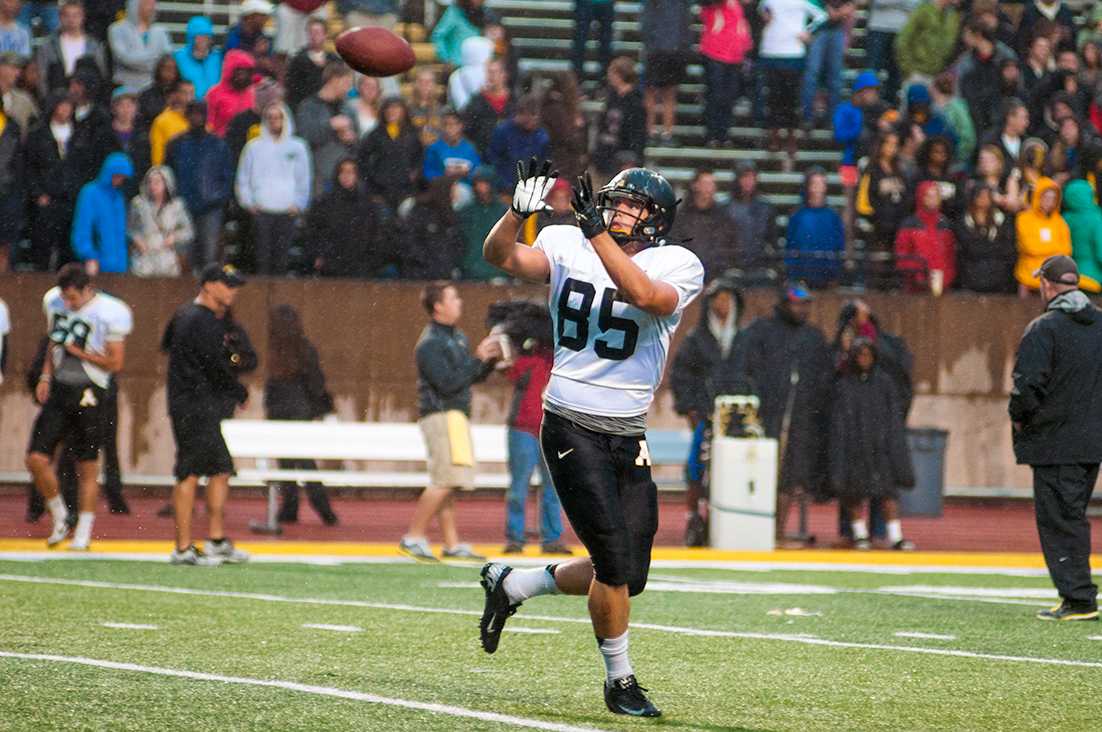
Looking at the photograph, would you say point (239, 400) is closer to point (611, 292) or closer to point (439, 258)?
point (439, 258)

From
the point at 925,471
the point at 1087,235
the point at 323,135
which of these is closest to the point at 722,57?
the point at 1087,235

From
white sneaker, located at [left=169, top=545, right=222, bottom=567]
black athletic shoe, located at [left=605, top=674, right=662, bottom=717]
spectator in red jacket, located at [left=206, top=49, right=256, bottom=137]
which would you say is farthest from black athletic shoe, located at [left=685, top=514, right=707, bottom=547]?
black athletic shoe, located at [left=605, top=674, right=662, bottom=717]

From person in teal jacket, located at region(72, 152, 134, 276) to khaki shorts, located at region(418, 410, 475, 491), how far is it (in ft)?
15.1

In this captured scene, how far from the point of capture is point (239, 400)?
12531 mm

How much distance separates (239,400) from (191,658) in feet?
16.6

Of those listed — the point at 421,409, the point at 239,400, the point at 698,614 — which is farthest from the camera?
the point at 421,409

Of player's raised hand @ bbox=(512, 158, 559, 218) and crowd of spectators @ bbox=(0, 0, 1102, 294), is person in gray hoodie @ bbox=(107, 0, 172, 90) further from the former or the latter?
A: player's raised hand @ bbox=(512, 158, 559, 218)

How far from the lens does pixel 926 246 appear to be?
18203 millimetres

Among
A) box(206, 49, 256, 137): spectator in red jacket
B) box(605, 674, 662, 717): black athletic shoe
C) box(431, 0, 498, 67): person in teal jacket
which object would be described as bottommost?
box(605, 674, 662, 717): black athletic shoe

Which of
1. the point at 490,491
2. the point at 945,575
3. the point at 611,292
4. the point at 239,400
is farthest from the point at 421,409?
the point at 611,292

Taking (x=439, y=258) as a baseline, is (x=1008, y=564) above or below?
below

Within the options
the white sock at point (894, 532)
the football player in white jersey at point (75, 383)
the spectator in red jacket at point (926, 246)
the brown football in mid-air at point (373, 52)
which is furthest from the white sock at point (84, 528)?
the spectator in red jacket at point (926, 246)

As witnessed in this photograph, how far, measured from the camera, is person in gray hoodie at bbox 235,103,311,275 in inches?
657

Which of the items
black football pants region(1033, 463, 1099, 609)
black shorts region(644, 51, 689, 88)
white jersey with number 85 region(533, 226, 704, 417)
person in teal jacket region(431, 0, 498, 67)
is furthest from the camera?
black shorts region(644, 51, 689, 88)
